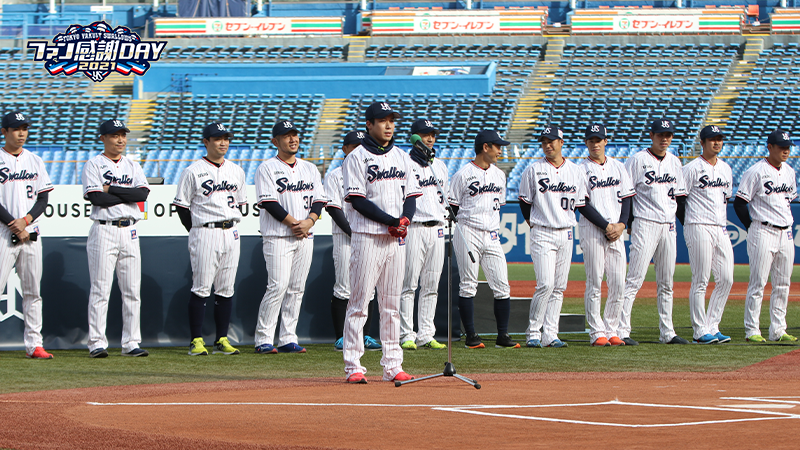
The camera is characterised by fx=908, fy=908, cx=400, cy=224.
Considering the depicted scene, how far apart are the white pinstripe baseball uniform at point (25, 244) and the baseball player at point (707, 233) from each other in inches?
234

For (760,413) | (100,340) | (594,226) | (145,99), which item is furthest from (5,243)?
(145,99)

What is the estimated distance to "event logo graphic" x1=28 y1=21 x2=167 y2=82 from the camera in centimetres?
2761

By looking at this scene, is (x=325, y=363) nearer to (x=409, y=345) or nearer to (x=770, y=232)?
(x=409, y=345)

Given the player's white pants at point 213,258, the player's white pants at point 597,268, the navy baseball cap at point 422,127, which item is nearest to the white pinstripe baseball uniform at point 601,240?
the player's white pants at point 597,268

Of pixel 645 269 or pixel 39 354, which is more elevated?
pixel 645 269

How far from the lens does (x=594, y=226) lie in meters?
8.42

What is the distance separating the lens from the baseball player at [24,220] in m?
7.69

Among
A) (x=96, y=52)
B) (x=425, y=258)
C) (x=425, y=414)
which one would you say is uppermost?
(x=96, y=52)

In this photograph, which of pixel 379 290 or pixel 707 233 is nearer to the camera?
pixel 379 290

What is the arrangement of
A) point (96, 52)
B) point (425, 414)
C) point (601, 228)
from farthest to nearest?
point (96, 52) → point (601, 228) → point (425, 414)

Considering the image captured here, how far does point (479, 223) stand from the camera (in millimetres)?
8367

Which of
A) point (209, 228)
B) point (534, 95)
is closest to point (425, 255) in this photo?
point (209, 228)

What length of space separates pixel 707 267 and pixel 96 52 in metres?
22.9

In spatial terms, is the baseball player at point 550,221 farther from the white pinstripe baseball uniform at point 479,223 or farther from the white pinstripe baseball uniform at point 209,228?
the white pinstripe baseball uniform at point 209,228
